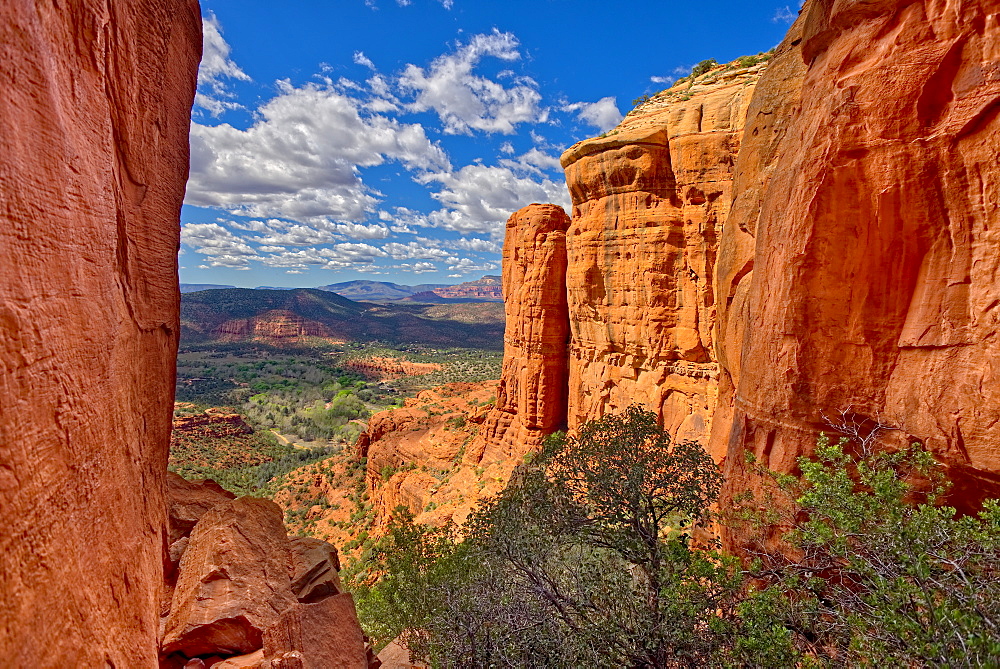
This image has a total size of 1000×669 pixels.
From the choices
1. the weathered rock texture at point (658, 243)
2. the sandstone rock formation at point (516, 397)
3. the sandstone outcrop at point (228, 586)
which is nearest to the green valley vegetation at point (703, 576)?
the sandstone outcrop at point (228, 586)

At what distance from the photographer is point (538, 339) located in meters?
27.2

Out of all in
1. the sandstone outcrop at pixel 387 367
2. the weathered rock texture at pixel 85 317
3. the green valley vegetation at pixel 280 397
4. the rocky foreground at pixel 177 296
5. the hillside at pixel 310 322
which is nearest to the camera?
the weathered rock texture at pixel 85 317

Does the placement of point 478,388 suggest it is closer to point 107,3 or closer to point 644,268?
point 644,268

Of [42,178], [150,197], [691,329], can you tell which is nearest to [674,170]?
[691,329]

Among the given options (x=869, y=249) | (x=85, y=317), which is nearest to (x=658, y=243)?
(x=869, y=249)

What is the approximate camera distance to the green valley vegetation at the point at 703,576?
5.03m

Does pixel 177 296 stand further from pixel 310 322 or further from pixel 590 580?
pixel 310 322

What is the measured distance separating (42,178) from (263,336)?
13261cm

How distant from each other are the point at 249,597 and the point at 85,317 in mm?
4736

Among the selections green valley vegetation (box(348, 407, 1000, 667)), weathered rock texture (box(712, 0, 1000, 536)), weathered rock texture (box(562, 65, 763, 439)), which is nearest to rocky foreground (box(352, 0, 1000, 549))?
weathered rock texture (box(712, 0, 1000, 536))

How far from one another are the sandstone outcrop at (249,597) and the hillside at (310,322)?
362 ft

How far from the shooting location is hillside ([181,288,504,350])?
119 m

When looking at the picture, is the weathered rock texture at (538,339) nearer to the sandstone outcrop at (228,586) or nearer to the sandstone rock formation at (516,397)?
the sandstone rock formation at (516,397)

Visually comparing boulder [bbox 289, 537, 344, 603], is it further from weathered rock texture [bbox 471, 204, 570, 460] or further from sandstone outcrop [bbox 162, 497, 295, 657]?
weathered rock texture [bbox 471, 204, 570, 460]
